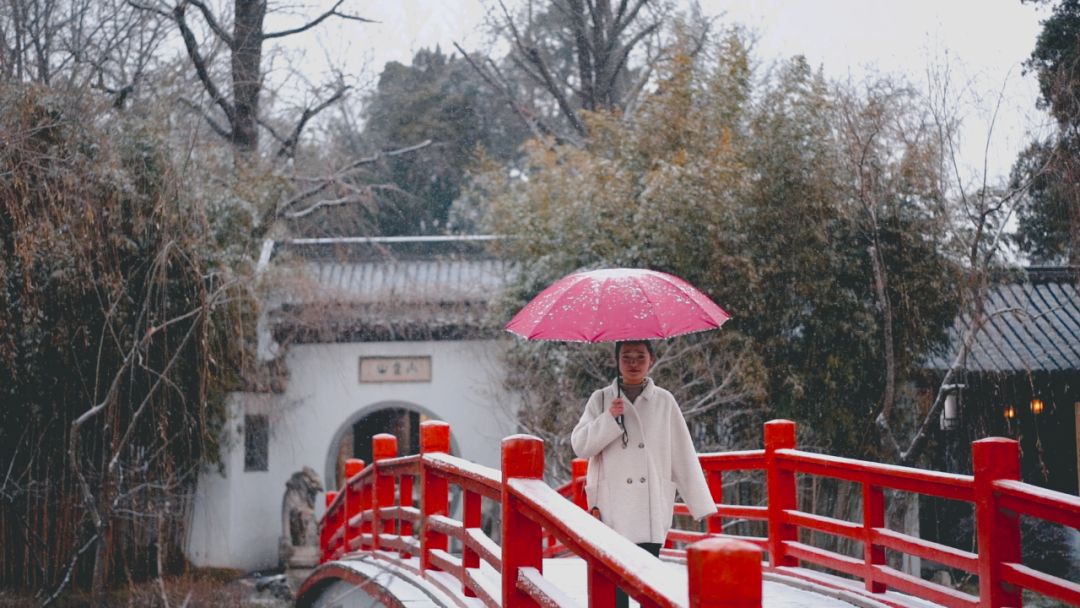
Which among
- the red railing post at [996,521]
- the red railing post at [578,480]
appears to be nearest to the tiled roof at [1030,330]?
the red railing post at [578,480]

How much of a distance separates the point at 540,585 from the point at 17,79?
6.87 m

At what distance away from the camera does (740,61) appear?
472 inches

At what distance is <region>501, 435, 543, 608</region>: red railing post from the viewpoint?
3.67m

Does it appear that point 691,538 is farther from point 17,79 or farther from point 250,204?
point 250,204

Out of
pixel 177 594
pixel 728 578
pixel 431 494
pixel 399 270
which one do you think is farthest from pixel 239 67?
pixel 728 578

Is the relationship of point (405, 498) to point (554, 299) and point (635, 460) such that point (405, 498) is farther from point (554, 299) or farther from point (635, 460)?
point (635, 460)

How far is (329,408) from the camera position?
47.1ft

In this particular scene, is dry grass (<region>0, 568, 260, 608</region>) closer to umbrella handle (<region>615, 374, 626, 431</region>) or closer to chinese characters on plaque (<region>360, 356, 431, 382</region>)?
chinese characters on plaque (<region>360, 356, 431, 382</region>)

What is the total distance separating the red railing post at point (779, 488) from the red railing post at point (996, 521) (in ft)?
6.26

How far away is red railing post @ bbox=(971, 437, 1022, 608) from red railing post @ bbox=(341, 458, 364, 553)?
5.05 metres

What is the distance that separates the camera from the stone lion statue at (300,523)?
13633 millimetres

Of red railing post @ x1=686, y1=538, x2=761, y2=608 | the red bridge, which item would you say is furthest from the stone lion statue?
red railing post @ x1=686, y1=538, x2=761, y2=608

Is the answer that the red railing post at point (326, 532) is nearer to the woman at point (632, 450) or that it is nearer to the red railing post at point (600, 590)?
the woman at point (632, 450)

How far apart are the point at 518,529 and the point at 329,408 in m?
11.0
